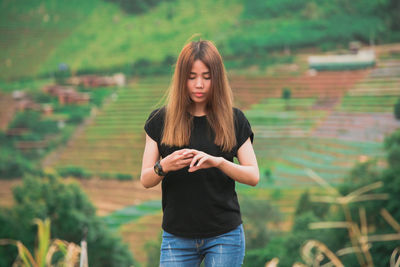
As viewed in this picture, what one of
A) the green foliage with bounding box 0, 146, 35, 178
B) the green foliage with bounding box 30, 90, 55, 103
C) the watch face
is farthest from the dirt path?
the watch face

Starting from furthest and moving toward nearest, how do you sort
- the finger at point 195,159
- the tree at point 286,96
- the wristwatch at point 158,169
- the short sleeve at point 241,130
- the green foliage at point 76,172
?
the green foliage at point 76,172 < the tree at point 286,96 < the short sleeve at point 241,130 < the wristwatch at point 158,169 < the finger at point 195,159

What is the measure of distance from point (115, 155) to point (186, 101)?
847 centimetres

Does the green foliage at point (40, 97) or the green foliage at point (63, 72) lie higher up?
the green foliage at point (63, 72)

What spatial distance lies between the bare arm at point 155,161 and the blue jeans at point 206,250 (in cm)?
18

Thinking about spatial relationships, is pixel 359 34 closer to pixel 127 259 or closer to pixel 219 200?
pixel 127 259

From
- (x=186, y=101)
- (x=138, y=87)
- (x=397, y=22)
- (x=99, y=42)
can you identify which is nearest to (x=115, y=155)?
(x=138, y=87)

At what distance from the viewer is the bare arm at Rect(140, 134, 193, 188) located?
1.52 metres

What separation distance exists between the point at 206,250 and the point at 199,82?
0.52m

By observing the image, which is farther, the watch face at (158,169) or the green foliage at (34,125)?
the green foliage at (34,125)

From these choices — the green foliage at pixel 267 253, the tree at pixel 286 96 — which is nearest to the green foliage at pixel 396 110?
the tree at pixel 286 96

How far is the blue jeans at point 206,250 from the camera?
5.38 ft

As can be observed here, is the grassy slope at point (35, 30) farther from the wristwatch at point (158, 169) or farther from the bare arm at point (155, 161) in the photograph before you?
the wristwatch at point (158, 169)

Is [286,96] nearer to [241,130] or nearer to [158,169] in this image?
[241,130]

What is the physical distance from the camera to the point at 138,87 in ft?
34.1
